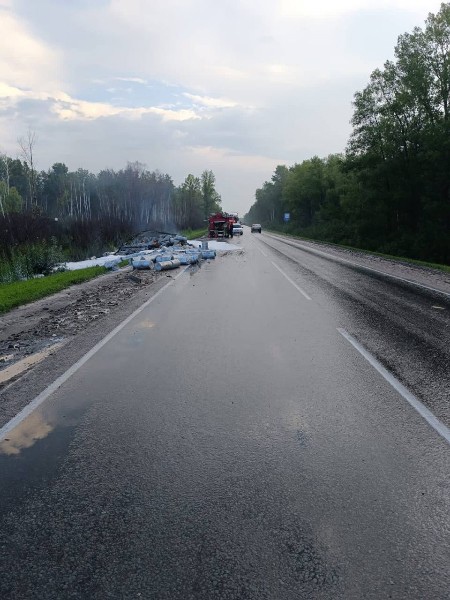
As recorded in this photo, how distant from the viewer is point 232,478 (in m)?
3.53

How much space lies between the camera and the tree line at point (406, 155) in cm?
3638

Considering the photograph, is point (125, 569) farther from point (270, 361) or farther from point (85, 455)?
point (270, 361)

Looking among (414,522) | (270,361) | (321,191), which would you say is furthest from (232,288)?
(321,191)

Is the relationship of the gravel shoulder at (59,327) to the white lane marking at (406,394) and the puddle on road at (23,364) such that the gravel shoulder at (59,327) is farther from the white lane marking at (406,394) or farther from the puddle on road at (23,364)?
the white lane marking at (406,394)

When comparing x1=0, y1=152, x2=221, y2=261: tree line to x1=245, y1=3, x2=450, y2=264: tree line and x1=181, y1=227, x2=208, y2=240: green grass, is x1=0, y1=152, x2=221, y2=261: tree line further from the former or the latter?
x1=245, y1=3, x2=450, y2=264: tree line

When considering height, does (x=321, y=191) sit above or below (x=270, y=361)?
above

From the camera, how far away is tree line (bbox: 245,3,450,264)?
119 ft

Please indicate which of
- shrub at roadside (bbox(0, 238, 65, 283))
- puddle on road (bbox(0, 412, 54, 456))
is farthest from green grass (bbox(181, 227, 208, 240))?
puddle on road (bbox(0, 412, 54, 456))

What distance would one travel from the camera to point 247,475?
3568mm

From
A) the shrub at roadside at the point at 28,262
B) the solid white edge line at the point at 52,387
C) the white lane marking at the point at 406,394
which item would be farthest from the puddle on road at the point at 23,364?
the shrub at roadside at the point at 28,262

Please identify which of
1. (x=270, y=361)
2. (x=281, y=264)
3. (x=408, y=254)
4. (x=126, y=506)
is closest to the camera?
(x=126, y=506)

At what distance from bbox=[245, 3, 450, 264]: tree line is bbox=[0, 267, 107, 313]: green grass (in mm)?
28187

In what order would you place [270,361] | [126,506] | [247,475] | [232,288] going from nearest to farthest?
[126,506] → [247,475] → [270,361] → [232,288]

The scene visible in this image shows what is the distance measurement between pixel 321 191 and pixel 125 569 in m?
84.2
